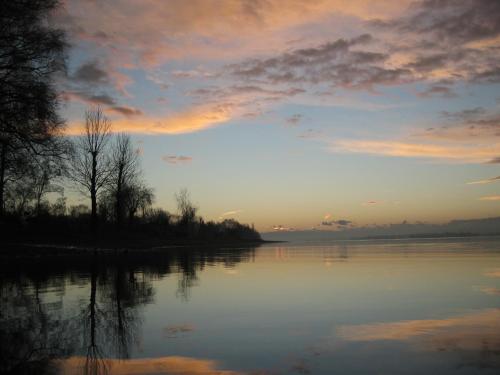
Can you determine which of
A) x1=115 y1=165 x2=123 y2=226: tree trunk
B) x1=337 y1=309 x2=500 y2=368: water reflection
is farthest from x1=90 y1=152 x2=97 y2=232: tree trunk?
x1=337 y1=309 x2=500 y2=368: water reflection

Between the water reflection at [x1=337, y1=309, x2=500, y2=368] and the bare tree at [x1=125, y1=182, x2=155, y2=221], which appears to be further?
the bare tree at [x1=125, y1=182, x2=155, y2=221]

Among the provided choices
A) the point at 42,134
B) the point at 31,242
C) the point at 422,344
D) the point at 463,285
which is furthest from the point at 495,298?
the point at 31,242

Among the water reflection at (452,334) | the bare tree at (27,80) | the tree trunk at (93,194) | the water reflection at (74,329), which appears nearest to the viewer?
the water reflection at (74,329)

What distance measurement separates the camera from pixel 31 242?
4016 centimetres

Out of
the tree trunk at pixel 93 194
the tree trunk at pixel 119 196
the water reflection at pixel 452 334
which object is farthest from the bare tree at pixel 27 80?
the tree trunk at pixel 119 196

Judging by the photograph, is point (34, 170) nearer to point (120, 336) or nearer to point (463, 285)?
point (120, 336)

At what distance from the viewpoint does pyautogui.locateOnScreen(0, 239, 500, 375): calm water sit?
660 cm

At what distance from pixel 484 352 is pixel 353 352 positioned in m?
2.05

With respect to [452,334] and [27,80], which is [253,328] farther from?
Answer: [27,80]

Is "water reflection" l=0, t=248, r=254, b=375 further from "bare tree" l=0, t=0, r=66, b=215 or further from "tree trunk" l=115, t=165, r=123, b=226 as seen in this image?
"tree trunk" l=115, t=165, r=123, b=226

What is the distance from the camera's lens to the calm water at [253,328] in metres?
6.60

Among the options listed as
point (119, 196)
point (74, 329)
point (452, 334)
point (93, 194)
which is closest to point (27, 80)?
point (74, 329)

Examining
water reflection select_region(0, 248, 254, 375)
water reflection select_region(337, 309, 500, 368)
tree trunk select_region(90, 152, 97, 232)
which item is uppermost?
tree trunk select_region(90, 152, 97, 232)

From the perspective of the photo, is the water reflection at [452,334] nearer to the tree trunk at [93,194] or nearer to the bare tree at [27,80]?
the bare tree at [27,80]
